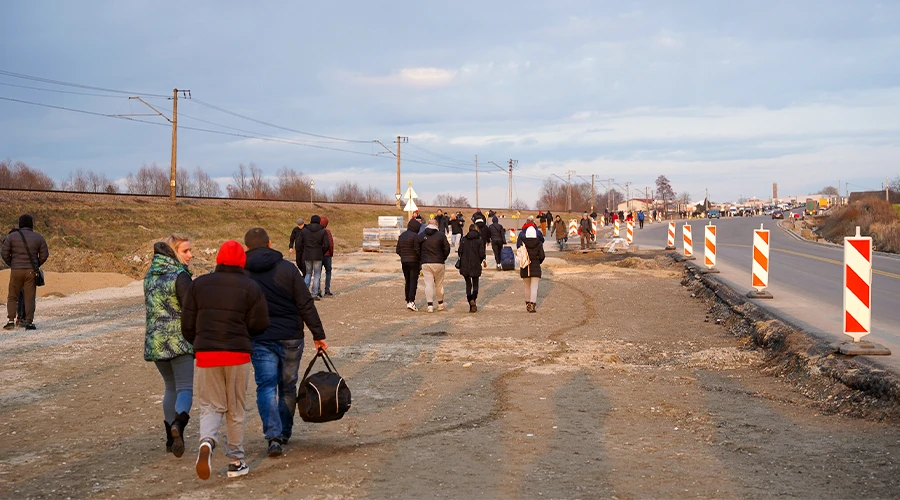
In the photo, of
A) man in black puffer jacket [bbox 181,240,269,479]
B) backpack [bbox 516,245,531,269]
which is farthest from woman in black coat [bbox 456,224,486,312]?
man in black puffer jacket [bbox 181,240,269,479]

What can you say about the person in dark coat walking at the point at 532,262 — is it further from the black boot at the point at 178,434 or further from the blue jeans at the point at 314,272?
the black boot at the point at 178,434

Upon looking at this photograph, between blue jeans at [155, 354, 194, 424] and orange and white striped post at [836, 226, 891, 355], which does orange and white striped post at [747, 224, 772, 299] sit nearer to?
orange and white striped post at [836, 226, 891, 355]

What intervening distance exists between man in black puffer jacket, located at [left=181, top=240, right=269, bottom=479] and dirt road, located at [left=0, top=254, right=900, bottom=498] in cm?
41

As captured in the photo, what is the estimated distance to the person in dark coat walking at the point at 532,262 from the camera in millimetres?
16875

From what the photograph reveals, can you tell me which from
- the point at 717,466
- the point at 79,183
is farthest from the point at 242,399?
the point at 79,183

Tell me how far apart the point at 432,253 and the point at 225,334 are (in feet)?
35.8

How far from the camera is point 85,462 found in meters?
6.73

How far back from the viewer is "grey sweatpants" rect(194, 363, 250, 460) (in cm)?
632

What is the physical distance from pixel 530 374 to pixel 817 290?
456 inches

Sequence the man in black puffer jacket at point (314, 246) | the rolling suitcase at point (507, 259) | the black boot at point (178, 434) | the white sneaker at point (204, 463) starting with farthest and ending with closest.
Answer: the rolling suitcase at point (507, 259), the man in black puffer jacket at point (314, 246), the black boot at point (178, 434), the white sneaker at point (204, 463)

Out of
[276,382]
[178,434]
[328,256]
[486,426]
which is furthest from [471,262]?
[178,434]

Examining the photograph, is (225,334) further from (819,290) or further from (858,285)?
(819,290)

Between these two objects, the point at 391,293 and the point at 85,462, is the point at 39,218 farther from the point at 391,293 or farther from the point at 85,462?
the point at 85,462

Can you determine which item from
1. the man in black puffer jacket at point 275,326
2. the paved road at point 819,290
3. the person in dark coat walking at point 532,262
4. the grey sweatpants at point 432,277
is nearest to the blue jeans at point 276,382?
the man in black puffer jacket at point 275,326
